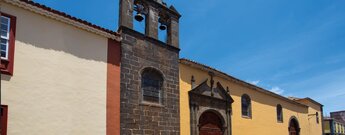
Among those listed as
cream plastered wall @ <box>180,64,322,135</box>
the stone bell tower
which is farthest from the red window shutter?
cream plastered wall @ <box>180,64,322,135</box>

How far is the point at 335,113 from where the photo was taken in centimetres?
5462

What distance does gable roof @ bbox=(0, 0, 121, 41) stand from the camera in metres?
8.85

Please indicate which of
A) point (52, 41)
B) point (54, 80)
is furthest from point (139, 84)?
point (52, 41)

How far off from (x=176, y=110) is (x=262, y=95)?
321 inches

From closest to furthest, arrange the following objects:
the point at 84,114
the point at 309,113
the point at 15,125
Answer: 1. the point at 15,125
2. the point at 84,114
3. the point at 309,113

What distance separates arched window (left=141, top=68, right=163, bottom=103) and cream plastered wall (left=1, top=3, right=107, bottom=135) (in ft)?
5.65

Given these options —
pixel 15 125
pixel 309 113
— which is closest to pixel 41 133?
pixel 15 125

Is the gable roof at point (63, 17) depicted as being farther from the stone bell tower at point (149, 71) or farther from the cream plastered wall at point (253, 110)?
the cream plastered wall at point (253, 110)

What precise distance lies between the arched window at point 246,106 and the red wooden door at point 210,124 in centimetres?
246

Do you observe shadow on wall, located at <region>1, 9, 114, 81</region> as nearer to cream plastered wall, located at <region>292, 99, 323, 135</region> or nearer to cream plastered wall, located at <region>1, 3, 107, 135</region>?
cream plastered wall, located at <region>1, 3, 107, 135</region>

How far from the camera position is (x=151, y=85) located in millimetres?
12133

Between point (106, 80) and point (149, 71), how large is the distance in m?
2.02

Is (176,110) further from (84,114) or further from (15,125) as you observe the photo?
(15,125)

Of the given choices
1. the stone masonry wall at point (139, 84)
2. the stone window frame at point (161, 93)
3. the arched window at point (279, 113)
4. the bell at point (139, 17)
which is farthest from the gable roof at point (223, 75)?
the bell at point (139, 17)
